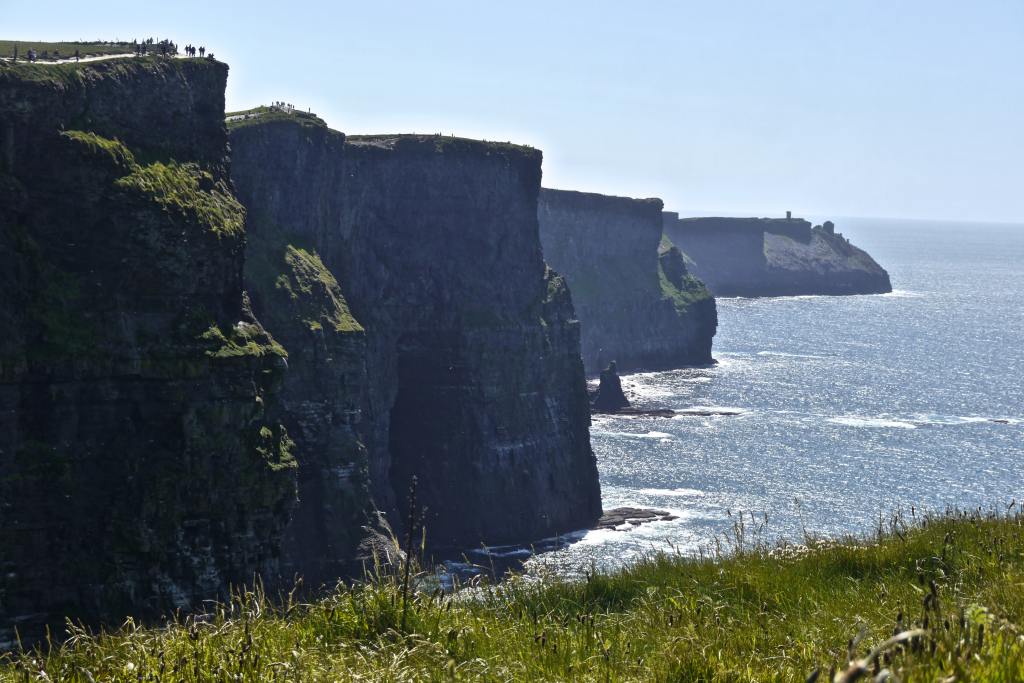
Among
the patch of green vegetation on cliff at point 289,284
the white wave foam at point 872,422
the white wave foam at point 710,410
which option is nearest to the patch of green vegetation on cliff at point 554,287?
the patch of green vegetation on cliff at point 289,284

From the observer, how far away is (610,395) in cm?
16212

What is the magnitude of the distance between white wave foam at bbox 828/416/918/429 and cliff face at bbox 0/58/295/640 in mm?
102681

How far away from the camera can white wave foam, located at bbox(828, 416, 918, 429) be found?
14700 cm

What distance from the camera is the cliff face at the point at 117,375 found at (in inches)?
2010

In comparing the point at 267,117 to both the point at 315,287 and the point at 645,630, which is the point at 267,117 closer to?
the point at 315,287

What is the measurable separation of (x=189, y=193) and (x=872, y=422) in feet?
361

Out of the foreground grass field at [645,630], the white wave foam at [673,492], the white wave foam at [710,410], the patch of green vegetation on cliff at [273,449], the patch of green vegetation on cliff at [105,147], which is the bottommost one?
the white wave foam at [673,492]

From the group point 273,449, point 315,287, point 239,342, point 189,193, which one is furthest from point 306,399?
point 189,193

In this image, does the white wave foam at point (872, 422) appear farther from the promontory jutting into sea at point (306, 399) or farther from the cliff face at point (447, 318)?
the cliff face at point (447, 318)

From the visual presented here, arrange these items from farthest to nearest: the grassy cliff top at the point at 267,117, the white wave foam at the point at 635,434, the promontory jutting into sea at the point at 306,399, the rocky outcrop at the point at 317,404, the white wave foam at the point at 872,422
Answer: the white wave foam at the point at 872,422 < the white wave foam at the point at 635,434 < the grassy cliff top at the point at 267,117 < the rocky outcrop at the point at 317,404 < the promontory jutting into sea at the point at 306,399

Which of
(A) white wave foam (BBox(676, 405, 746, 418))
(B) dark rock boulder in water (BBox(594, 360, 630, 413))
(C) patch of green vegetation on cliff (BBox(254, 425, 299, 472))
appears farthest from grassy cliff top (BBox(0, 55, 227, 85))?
(B) dark rock boulder in water (BBox(594, 360, 630, 413))

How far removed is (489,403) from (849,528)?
1227 inches

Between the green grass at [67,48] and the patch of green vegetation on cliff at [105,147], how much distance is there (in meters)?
8.92

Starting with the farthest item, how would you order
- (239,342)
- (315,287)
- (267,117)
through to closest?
(267,117) < (315,287) < (239,342)
